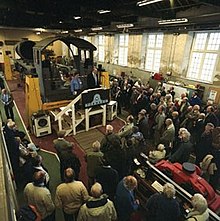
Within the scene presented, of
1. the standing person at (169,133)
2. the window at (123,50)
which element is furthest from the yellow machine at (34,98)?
the window at (123,50)

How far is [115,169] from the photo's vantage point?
381cm

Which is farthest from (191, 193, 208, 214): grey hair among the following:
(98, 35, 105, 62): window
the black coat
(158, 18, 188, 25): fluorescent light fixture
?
(98, 35, 105, 62): window

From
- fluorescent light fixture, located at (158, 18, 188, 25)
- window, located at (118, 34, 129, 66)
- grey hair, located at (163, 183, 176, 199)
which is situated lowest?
grey hair, located at (163, 183, 176, 199)

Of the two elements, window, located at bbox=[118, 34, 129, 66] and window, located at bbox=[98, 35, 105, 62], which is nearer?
window, located at bbox=[118, 34, 129, 66]

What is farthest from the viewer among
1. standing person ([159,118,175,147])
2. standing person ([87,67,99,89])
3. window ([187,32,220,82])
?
window ([187,32,220,82])

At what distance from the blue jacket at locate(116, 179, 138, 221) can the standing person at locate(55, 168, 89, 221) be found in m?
0.49

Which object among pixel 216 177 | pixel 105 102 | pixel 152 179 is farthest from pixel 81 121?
pixel 216 177

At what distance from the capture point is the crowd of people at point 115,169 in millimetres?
2553

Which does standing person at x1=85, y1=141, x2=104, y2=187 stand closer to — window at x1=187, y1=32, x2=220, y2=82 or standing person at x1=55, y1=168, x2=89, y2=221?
standing person at x1=55, y1=168, x2=89, y2=221

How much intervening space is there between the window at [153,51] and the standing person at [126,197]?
9.08 meters

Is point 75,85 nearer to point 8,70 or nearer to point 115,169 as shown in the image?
point 115,169

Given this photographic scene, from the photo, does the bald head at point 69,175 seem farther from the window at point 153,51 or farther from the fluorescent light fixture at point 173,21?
the window at point 153,51

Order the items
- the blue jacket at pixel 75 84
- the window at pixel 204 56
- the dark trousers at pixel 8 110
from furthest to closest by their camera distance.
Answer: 1. the window at pixel 204 56
2. the blue jacket at pixel 75 84
3. the dark trousers at pixel 8 110

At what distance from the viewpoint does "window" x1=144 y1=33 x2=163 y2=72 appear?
34.9 feet
